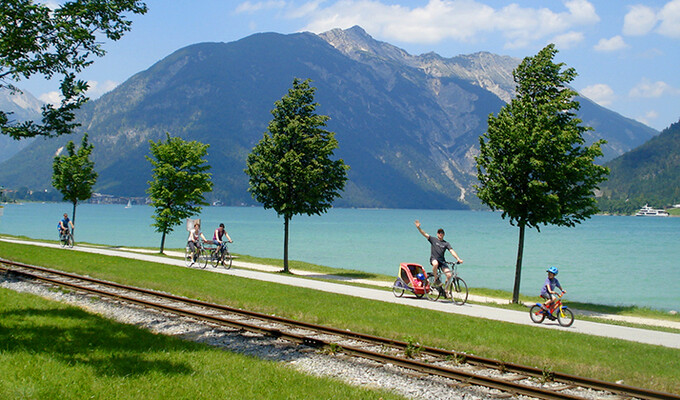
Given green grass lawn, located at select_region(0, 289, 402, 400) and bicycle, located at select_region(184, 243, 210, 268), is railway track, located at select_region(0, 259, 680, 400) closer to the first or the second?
green grass lawn, located at select_region(0, 289, 402, 400)

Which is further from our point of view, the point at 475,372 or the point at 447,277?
the point at 447,277

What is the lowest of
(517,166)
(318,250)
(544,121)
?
(318,250)

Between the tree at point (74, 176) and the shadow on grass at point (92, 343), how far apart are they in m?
40.7

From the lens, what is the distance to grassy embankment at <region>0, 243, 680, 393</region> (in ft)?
37.0

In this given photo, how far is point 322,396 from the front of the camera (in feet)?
28.7

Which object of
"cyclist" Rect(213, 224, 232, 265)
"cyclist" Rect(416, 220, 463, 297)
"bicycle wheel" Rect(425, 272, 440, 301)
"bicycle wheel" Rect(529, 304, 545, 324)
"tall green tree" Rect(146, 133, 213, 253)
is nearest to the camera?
"bicycle wheel" Rect(529, 304, 545, 324)

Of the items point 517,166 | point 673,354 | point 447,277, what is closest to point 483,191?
point 517,166

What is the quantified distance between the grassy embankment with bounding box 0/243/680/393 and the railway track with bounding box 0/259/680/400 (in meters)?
0.81

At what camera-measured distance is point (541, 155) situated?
22.8 meters

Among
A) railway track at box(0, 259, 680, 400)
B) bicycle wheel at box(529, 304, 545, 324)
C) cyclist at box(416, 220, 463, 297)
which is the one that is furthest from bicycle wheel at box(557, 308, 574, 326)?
railway track at box(0, 259, 680, 400)

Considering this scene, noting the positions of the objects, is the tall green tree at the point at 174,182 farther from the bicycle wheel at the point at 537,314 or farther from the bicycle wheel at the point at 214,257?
the bicycle wheel at the point at 537,314

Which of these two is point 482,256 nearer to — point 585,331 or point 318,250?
point 318,250

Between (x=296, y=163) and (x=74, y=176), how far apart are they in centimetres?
2740

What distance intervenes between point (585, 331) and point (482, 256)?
58370mm
